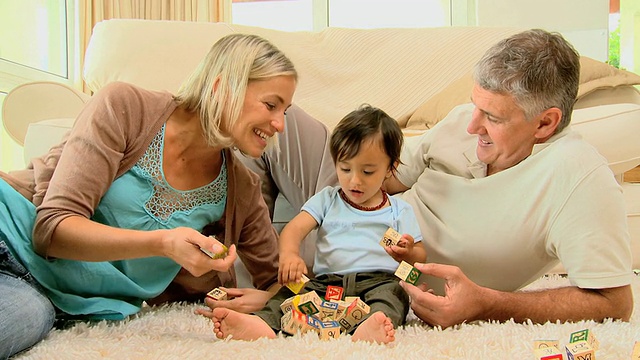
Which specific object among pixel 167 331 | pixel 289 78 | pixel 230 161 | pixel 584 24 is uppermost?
pixel 584 24

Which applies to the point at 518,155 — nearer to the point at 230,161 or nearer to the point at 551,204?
the point at 551,204

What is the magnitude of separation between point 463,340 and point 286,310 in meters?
0.37

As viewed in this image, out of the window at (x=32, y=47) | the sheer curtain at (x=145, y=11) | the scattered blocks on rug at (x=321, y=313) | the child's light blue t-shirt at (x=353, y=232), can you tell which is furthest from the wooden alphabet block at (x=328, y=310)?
the sheer curtain at (x=145, y=11)

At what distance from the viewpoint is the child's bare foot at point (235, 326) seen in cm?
114

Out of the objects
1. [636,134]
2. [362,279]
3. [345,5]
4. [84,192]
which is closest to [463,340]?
[362,279]

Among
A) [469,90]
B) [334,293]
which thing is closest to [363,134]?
[334,293]

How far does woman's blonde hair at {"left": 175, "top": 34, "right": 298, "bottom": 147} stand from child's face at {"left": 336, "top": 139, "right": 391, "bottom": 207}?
260mm

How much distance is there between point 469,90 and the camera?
2416mm

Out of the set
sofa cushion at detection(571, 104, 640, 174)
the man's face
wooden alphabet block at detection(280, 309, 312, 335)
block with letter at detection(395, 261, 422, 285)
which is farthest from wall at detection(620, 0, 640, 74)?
wooden alphabet block at detection(280, 309, 312, 335)

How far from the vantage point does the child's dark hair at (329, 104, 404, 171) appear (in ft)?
4.88

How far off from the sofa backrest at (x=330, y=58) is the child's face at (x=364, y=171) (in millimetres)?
889

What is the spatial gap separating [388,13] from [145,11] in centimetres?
184

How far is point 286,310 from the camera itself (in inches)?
49.6

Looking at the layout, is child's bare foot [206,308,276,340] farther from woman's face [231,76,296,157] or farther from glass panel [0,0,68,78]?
glass panel [0,0,68,78]
